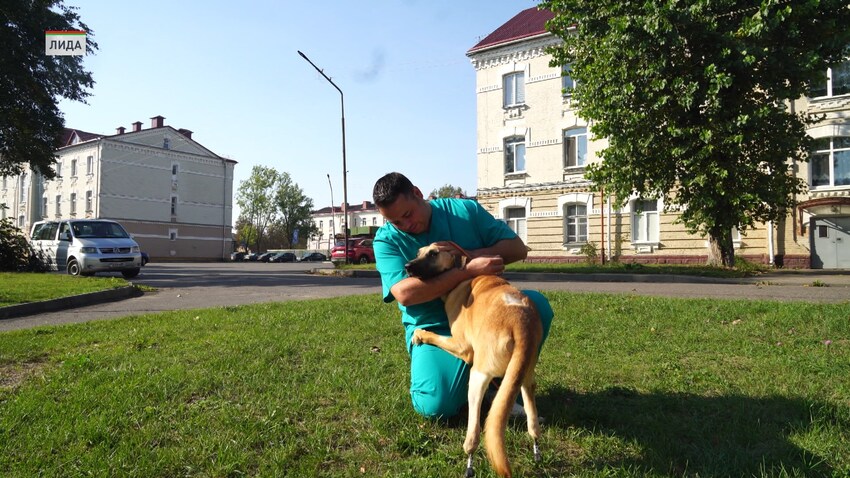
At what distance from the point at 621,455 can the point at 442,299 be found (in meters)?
1.37

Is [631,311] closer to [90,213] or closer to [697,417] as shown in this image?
[697,417]

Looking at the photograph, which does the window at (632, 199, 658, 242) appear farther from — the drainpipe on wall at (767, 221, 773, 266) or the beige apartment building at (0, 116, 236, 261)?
the beige apartment building at (0, 116, 236, 261)

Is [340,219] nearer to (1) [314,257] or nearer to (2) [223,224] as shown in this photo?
(1) [314,257]

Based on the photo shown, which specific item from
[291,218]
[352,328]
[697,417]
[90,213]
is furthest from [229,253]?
[697,417]

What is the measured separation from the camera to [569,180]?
2766 centimetres

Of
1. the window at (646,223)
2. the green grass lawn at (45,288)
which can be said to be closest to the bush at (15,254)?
the green grass lawn at (45,288)

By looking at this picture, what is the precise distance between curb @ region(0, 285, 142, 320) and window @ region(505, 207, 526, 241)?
20831mm

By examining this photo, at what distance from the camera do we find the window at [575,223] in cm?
2777

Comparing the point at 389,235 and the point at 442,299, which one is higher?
the point at 389,235

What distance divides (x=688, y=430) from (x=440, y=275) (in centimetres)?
177

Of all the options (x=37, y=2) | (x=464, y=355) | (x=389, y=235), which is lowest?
(x=464, y=355)

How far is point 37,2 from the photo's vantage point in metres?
19.3

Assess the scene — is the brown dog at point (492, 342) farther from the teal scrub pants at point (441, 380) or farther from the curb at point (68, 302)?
the curb at point (68, 302)

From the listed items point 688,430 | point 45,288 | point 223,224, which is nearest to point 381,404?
point 688,430
